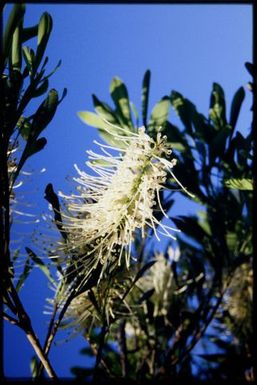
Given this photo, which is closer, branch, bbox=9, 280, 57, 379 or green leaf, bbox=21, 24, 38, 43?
branch, bbox=9, 280, 57, 379

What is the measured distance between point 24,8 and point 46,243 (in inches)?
20.0

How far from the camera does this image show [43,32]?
45.0 inches

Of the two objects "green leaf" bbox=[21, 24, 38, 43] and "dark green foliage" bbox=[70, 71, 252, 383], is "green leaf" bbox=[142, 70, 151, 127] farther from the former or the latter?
→ "green leaf" bbox=[21, 24, 38, 43]

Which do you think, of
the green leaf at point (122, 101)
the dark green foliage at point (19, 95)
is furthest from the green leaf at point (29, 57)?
the green leaf at point (122, 101)

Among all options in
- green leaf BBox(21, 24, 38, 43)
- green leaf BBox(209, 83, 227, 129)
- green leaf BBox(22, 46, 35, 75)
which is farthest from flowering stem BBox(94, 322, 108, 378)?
green leaf BBox(209, 83, 227, 129)

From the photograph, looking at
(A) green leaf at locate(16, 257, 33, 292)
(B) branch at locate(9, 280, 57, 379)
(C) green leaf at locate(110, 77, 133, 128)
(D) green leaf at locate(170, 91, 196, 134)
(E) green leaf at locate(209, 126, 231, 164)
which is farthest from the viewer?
(D) green leaf at locate(170, 91, 196, 134)

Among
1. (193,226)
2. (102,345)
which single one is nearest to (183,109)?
(193,226)

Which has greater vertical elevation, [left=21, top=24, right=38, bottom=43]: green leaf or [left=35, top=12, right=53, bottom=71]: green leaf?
[left=21, top=24, right=38, bottom=43]: green leaf

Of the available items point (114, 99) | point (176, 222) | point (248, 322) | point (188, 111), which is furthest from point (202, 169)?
point (248, 322)

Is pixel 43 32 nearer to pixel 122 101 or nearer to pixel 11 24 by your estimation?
pixel 11 24

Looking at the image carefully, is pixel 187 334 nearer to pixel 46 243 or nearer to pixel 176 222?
pixel 176 222

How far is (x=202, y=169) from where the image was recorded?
1.96 meters

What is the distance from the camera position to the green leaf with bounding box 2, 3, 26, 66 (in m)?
1.13

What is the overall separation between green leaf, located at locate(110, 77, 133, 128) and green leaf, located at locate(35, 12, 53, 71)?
0.77 m
